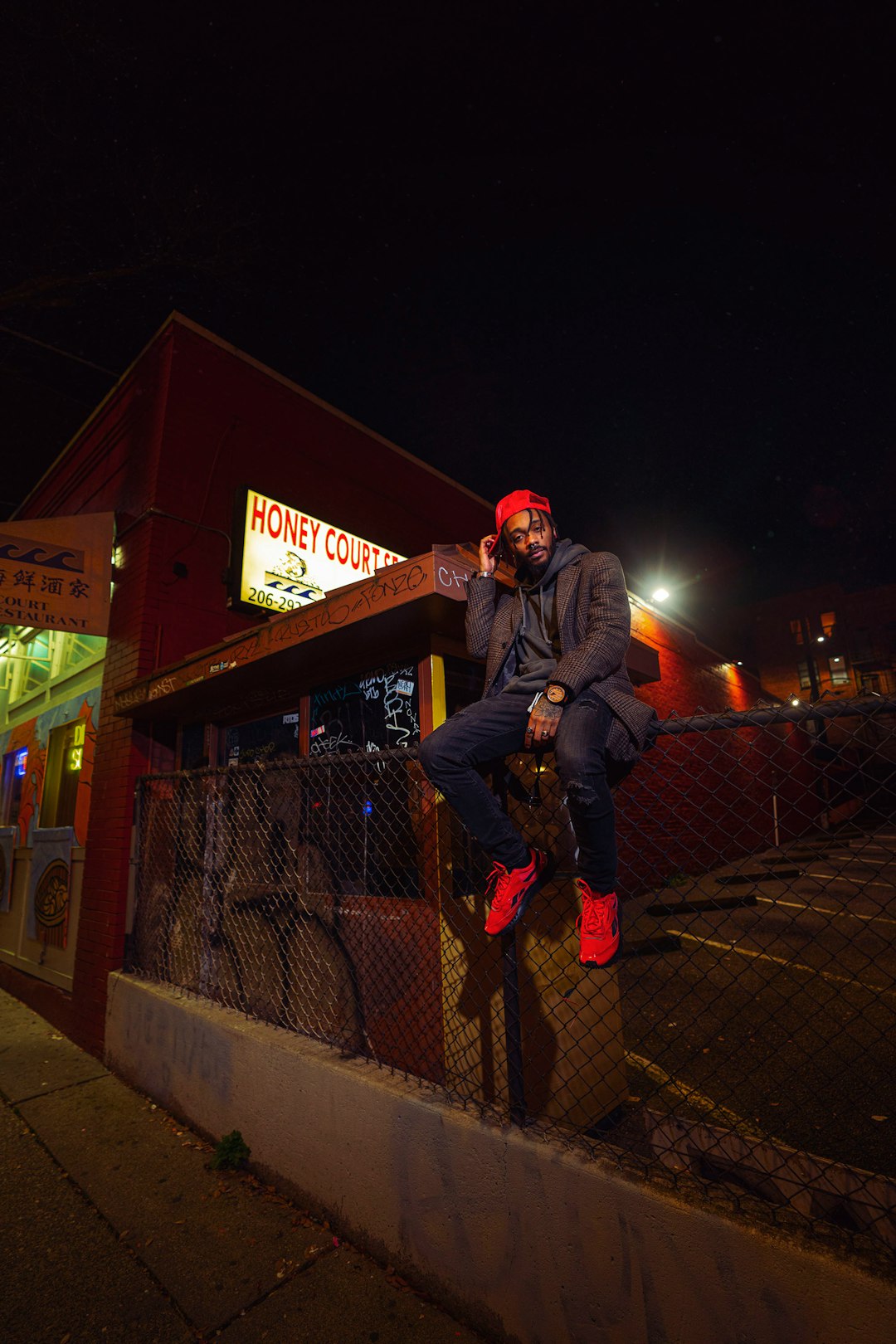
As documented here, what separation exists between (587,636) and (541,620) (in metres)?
0.35

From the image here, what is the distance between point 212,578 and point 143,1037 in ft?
13.5

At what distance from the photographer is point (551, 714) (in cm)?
227

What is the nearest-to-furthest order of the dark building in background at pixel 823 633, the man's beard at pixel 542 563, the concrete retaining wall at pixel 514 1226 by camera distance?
the concrete retaining wall at pixel 514 1226 → the man's beard at pixel 542 563 → the dark building in background at pixel 823 633

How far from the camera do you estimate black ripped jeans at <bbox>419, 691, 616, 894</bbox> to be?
2125 mm

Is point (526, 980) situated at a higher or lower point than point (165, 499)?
lower

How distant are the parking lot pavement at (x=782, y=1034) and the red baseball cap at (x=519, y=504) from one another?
1859 millimetres

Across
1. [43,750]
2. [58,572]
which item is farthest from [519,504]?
[43,750]

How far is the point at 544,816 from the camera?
3092 millimetres

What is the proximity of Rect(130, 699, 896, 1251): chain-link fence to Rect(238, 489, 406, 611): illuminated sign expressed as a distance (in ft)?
7.43

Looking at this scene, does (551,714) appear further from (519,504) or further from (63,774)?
(63,774)

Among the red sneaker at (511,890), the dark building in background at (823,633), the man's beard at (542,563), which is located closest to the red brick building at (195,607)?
the man's beard at (542,563)

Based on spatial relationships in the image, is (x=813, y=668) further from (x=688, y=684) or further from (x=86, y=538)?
(x=86, y=538)

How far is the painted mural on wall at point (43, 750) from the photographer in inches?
244

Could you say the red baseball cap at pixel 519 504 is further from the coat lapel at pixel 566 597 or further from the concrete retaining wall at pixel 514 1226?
the concrete retaining wall at pixel 514 1226
